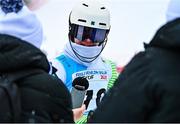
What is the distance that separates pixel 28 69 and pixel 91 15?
1871 millimetres

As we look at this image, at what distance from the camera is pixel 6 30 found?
1.71 m

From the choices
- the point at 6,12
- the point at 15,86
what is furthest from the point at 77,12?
the point at 15,86

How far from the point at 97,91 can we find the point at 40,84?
1.80m

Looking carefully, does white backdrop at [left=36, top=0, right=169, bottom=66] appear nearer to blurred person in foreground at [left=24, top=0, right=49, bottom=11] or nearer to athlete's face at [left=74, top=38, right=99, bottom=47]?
blurred person in foreground at [left=24, top=0, right=49, bottom=11]

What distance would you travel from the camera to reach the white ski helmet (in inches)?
135

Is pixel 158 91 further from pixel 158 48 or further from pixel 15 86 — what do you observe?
pixel 15 86

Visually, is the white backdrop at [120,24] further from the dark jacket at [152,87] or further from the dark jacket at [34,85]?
the dark jacket at [152,87]

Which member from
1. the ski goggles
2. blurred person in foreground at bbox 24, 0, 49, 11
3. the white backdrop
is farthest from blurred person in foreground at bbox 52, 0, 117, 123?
the white backdrop

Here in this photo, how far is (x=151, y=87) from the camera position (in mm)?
1373

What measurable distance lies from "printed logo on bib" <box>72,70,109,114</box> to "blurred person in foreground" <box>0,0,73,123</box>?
1.59 metres

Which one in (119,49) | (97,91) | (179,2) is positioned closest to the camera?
(179,2)

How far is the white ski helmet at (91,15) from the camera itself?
343 centimetres

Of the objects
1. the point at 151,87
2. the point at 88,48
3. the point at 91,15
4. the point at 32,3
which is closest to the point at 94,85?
the point at 88,48

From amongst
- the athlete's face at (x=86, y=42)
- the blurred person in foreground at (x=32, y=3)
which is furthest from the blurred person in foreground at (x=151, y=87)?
the athlete's face at (x=86, y=42)
